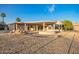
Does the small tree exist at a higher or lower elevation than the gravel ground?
higher

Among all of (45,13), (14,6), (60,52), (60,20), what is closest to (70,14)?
(60,20)

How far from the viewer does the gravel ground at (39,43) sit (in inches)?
152

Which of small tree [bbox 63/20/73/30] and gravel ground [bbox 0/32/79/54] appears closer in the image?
gravel ground [bbox 0/32/79/54]

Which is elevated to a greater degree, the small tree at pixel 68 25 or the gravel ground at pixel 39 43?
Result: the small tree at pixel 68 25

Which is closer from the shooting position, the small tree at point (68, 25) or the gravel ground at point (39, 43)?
the gravel ground at point (39, 43)

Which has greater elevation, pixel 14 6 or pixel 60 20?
pixel 14 6

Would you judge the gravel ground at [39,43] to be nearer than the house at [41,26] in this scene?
Yes

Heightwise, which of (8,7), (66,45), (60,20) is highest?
(8,7)

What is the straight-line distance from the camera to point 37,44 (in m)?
4.00

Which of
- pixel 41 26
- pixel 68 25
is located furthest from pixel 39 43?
pixel 68 25

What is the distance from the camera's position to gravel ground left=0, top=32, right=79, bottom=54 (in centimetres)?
387
